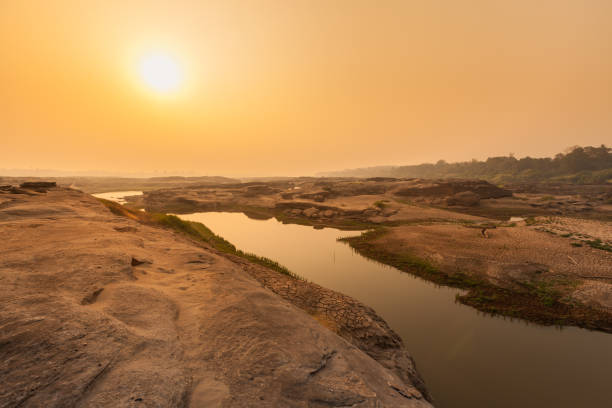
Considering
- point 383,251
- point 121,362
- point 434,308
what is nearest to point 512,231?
point 383,251

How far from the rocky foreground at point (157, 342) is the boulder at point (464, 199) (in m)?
46.4

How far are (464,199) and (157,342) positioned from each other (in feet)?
179

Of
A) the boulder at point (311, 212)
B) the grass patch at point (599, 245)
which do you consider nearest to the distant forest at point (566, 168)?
the grass patch at point (599, 245)

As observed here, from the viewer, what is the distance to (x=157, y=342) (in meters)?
4.60

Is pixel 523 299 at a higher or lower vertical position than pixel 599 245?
lower

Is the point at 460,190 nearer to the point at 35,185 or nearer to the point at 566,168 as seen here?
the point at 35,185

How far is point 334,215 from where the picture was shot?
126 ft

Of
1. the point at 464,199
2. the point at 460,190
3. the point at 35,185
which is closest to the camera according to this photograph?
the point at 35,185

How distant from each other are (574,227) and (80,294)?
39.2m

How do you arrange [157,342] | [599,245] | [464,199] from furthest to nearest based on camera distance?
[464,199], [599,245], [157,342]

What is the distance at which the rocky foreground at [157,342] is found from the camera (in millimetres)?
3402

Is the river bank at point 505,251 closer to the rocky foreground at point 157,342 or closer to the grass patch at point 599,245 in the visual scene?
the grass patch at point 599,245

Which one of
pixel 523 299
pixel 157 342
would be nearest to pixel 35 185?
pixel 157 342

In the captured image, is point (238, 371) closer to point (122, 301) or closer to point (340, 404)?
point (340, 404)
